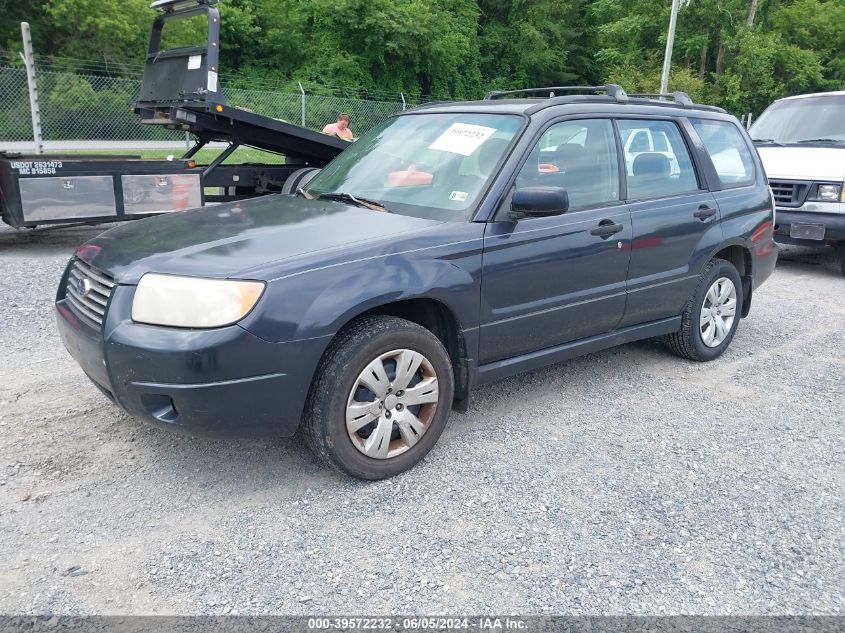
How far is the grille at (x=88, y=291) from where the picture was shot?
3.24 m

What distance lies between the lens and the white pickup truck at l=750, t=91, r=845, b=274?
8.33 metres

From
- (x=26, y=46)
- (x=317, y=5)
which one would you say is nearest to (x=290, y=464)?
(x=26, y=46)

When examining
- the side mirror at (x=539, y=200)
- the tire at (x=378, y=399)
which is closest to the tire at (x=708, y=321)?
the side mirror at (x=539, y=200)

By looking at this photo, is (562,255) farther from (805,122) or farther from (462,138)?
(805,122)

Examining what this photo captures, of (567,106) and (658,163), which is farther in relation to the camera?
(658,163)

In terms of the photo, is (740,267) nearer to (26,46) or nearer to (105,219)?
(105,219)

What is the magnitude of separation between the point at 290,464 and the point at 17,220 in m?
5.76

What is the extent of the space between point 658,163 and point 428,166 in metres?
1.63

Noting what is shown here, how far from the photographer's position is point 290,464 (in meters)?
3.62

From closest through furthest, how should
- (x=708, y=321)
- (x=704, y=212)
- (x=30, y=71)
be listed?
1. (x=704, y=212)
2. (x=708, y=321)
3. (x=30, y=71)

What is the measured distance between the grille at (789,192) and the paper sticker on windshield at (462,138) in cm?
599

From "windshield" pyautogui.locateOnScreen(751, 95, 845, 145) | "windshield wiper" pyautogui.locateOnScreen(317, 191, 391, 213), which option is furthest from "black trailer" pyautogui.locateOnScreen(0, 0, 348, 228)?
"windshield" pyautogui.locateOnScreen(751, 95, 845, 145)

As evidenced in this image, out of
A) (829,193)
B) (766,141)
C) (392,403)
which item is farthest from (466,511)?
(766,141)

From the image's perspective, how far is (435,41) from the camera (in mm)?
33125
